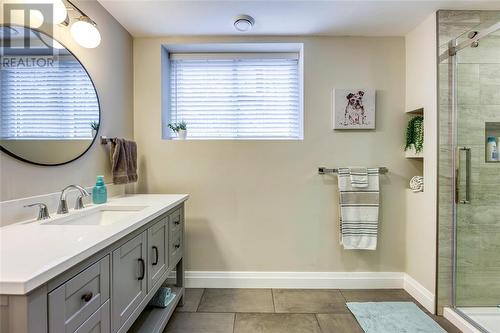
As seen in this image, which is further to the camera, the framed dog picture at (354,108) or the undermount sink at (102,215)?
the framed dog picture at (354,108)

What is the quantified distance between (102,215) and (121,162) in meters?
0.49

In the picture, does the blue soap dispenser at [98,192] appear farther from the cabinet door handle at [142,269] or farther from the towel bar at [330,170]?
the towel bar at [330,170]

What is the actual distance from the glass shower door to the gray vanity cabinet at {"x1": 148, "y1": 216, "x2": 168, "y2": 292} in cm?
206

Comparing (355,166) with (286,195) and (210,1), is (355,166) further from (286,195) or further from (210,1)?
(210,1)

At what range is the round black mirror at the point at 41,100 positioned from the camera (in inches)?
48.4

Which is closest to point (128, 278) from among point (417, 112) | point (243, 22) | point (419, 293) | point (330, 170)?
point (330, 170)

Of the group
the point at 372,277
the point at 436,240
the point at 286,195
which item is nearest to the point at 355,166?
the point at 286,195

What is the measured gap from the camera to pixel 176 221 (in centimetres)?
197

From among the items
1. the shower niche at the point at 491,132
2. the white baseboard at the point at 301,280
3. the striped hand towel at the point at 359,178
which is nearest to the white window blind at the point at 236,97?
the striped hand towel at the point at 359,178

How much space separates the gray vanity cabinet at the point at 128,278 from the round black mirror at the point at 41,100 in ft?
2.18

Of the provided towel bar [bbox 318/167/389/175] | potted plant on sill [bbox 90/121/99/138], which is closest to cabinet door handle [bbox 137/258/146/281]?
potted plant on sill [bbox 90/121/99/138]

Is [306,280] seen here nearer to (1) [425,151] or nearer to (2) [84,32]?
(1) [425,151]

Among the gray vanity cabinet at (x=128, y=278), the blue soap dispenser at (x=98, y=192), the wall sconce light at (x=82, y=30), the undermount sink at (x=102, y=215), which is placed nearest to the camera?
the gray vanity cabinet at (x=128, y=278)

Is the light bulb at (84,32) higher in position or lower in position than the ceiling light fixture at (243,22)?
lower
